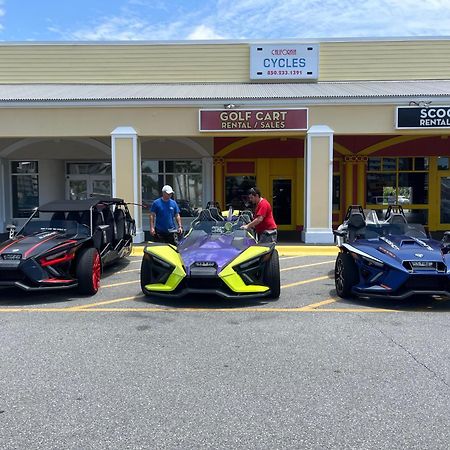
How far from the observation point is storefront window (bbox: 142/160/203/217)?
17.6 metres

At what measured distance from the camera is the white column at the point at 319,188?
12812 mm

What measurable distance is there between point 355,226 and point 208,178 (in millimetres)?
10083

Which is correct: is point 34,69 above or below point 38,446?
above

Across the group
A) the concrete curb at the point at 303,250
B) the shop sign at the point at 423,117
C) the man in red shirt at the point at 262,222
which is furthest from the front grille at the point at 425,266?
the shop sign at the point at 423,117

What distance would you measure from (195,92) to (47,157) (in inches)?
261

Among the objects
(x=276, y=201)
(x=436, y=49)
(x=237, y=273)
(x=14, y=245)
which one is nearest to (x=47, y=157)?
(x=276, y=201)

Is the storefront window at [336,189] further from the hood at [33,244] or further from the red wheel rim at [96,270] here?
the hood at [33,244]

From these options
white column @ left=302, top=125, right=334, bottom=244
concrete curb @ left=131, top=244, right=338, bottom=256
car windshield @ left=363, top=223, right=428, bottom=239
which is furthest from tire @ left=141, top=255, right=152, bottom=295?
white column @ left=302, top=125, right=334, bottom=244

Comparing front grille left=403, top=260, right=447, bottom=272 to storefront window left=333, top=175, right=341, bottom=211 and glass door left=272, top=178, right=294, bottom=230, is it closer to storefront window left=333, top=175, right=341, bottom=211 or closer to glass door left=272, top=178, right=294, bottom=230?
glass door left=272, top=178, right=294, bottom=230

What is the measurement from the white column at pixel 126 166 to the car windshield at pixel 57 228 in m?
5.08

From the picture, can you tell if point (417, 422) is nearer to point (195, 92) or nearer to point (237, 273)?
point (237, 273)

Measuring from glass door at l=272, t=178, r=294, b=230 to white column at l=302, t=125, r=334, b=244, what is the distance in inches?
179

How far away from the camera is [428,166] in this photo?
57.0ft

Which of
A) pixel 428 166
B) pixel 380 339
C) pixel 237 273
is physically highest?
pixel 428 166
